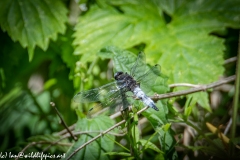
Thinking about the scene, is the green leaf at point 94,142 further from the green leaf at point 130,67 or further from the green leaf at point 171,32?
the green leaf at point 171,32

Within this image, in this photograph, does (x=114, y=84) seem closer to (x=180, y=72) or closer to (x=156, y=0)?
(x=180, y=72)

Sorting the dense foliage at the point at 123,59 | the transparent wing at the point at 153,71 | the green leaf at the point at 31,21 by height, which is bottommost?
the dense foliage at the point at 123,59

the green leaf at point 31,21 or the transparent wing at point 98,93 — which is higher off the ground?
the green leaf at point 31,21

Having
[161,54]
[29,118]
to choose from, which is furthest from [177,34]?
[29,118]

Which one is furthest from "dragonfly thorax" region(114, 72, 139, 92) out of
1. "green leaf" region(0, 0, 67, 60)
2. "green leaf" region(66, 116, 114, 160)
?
"green leaf" region(0, 0, 67, 60)

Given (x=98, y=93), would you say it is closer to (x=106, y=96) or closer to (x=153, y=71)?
(x=106, y=96)

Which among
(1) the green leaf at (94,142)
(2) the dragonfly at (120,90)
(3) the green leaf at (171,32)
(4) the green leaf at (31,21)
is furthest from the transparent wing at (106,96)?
(4) the green leaf at (31,21)
